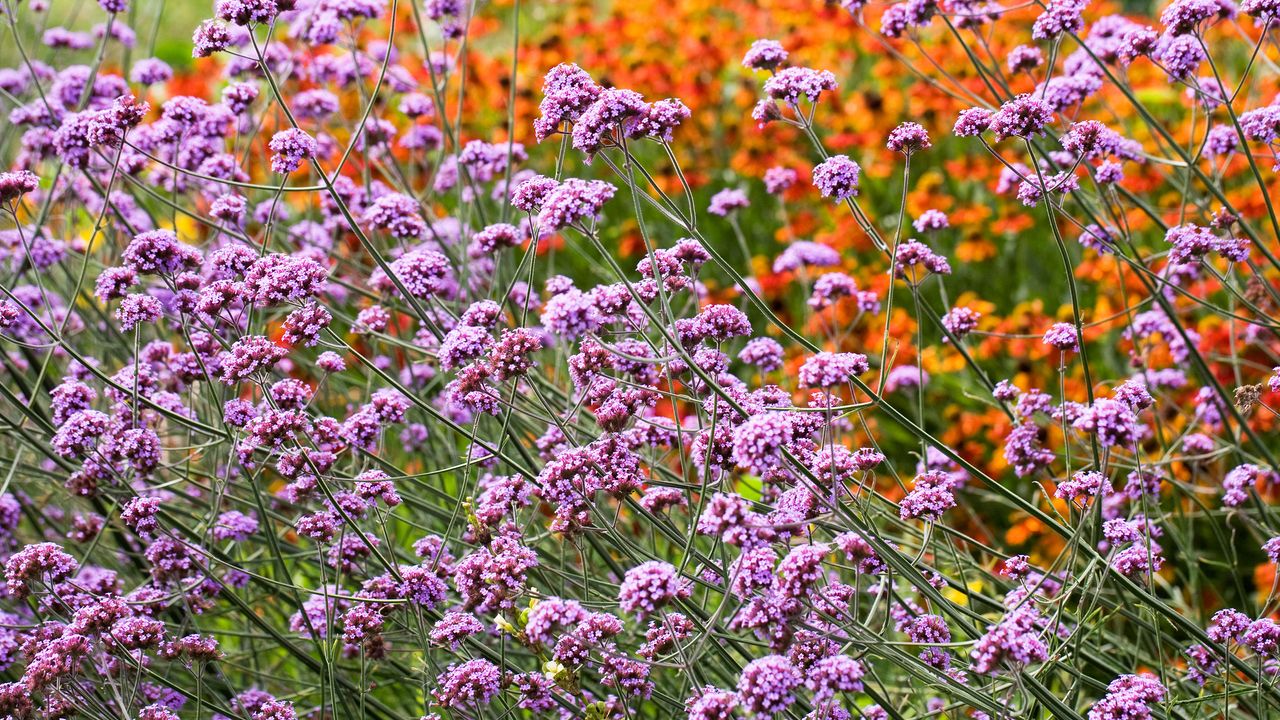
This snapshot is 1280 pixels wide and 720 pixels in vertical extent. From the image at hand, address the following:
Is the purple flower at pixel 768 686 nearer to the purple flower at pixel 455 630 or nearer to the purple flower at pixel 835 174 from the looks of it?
the purple flower at pixel 455 630

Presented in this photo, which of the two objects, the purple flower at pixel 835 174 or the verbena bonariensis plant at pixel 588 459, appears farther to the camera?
the purple flower at pixel 835 174

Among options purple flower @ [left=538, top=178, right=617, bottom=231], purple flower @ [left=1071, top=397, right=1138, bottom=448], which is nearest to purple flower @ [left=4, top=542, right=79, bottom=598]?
purple flower @ [left=538, top=178, right=617, bottom=231]

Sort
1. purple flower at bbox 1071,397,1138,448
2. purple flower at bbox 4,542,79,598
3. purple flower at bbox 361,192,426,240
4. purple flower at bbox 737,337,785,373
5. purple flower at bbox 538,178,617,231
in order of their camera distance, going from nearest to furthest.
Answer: purple flower at bbox 1071,397,1138,448 → purple flower at bbox 538,178,617,231 → purple flower at bbox 4,542,79,598 → purple flower at bbox 737,337,785,373 → purple flower at bbox 361,192,426,240

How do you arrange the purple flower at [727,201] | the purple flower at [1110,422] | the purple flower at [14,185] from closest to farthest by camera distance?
the purple flower at [1110,422], the purple flower at [14,185], the purple flower at [727,201]

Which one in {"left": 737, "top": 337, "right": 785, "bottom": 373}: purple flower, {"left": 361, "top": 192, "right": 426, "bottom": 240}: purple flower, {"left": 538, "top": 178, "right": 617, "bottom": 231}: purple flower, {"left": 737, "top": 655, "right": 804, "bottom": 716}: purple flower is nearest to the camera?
{"left": 737, "top": 655, "right": 804, "bottom": 716}: purple flower

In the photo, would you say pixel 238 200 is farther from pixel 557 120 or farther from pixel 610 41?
pixel 610 41

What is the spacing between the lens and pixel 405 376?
4.95 metres

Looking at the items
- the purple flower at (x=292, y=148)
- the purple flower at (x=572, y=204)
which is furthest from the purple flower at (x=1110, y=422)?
the purple flower at (x=292, y=148)

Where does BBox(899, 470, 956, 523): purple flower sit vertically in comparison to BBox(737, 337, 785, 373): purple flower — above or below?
below

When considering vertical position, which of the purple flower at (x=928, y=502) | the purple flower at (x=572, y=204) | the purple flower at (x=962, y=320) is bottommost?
the purple flower at (x=928, y=502)

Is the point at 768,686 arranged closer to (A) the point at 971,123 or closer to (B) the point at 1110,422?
(B) the point at 1110,422

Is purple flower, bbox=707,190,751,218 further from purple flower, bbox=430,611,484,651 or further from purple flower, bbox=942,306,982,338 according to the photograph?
purple flower, bbox=430,611,484,651

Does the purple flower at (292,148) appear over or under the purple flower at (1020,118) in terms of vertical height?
over

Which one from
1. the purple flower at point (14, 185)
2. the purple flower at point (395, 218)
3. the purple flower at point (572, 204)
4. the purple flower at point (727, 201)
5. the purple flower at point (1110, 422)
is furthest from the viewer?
the purple flower at point (727, 201)
